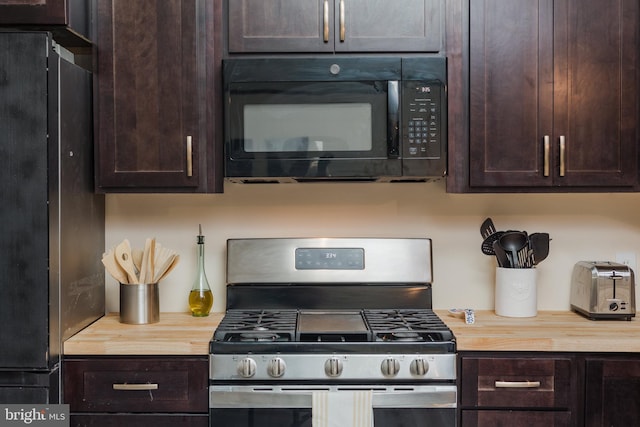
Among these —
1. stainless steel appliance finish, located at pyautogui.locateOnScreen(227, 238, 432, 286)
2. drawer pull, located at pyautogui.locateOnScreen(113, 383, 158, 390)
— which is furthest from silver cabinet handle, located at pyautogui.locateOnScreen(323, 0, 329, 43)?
drawer pull, located at pyautogui.locateOnScreen(113, 383, 158, 390)

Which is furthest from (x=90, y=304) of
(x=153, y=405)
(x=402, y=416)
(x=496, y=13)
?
(x=496, y=13)

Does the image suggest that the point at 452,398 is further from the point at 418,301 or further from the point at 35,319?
the point at 35,319

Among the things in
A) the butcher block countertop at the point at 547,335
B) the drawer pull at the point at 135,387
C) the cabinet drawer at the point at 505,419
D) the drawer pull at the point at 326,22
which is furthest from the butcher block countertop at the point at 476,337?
the drawer pull at the point at 326,22

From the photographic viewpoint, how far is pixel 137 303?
2092 millimetres

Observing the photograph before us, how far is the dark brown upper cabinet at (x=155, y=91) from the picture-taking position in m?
2.03

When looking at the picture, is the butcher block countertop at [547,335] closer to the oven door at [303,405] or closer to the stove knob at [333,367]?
the oven door at [303,405]

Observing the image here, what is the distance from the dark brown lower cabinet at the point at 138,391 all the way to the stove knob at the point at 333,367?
15.2 inches

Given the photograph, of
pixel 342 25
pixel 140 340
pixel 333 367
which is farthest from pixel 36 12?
pixel 333 367

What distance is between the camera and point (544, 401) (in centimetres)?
185

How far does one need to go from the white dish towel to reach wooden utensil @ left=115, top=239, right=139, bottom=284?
79cm

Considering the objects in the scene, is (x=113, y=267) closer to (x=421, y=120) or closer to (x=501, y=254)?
(x=421, y=120)

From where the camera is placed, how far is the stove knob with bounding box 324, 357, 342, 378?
1819 mm

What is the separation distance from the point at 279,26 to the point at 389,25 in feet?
1.28

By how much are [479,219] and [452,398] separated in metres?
0.83
